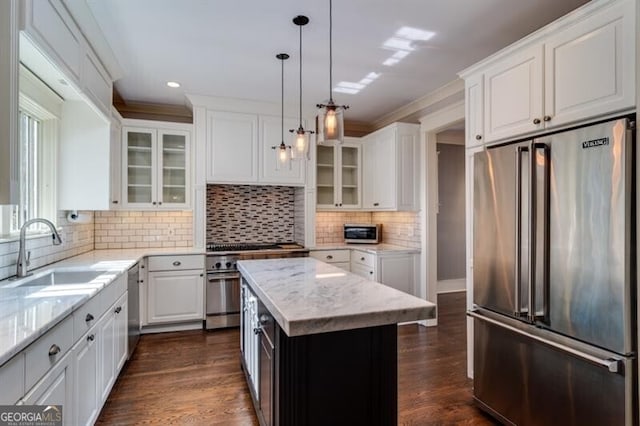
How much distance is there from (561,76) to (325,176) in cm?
331

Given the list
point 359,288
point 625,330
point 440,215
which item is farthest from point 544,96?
point 440,215

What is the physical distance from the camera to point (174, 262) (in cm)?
385

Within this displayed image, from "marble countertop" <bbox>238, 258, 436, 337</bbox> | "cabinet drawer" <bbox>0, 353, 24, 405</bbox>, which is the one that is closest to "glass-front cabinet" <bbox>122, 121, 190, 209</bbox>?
"marble countertop" <bbox>238, 258, 436, 337</bbox>

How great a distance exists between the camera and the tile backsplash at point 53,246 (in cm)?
223

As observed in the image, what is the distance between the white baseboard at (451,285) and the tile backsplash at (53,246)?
17.1 feet

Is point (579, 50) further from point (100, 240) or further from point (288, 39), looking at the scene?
point (100, 240)

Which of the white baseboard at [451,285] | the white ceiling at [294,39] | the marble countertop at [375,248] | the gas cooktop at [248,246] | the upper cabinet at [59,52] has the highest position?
the white ceiling at [294,39]

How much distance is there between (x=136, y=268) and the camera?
11.0 ft

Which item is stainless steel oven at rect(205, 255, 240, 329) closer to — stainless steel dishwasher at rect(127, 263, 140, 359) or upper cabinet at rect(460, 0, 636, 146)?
stainless steel dishwasher at rect(127, 263, 140, 359)

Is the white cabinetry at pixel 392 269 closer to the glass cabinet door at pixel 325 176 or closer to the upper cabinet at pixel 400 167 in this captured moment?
the upper cabinet at pixel 400 167

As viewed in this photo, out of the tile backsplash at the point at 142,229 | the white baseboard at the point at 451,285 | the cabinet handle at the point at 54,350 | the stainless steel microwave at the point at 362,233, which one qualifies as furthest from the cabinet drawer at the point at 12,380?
the white baseboard at the point at 451,285

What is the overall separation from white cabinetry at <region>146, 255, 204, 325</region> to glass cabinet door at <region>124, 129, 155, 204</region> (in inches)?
32.5

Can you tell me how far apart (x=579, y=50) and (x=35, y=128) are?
3.84 meters

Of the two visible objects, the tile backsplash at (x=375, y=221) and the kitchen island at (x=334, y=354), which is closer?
the kitchen island at (x=334, y=354)
